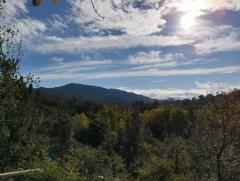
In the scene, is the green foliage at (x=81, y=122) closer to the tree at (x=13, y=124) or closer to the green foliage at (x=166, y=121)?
the green foliage at (x=166, y=121)

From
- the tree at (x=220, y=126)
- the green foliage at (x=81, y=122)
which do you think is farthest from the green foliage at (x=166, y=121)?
the tree at (x=220, y=126)

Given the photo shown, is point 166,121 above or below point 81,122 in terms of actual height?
above

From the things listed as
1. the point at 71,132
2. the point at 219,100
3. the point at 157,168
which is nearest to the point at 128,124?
the point at 71,132

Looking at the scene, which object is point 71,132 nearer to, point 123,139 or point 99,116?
point 123,139

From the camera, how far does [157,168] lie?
2041 centimetres

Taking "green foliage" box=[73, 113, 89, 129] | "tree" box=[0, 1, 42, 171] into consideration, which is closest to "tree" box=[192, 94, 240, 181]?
"tree" box=[0, 1, 42, 171]

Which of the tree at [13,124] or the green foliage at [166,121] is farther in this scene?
the green foliage at [166,121]

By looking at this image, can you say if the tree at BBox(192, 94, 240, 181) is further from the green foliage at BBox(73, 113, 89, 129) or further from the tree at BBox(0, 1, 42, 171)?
the green foliage at BBox(73, 113, 89, 129)

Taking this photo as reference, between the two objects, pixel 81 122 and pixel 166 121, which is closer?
pixel 81 122

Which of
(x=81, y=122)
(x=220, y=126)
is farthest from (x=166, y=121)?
(x=220, y=126)

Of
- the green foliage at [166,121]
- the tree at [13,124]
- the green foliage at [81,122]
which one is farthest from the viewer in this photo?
the green foliage at [166,121]

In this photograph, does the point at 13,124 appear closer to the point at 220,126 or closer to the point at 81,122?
the point at 220,126

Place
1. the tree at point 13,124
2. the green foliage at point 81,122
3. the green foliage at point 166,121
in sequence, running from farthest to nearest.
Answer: the green foliage at point 166,121 < the green foliage at point 81,122 < the tree at point 13,124

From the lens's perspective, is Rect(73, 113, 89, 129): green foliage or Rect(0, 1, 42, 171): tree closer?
Rect(0, 1, 42, 171): tree
